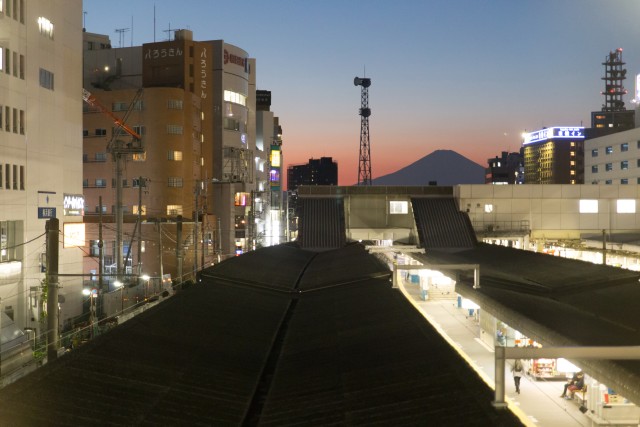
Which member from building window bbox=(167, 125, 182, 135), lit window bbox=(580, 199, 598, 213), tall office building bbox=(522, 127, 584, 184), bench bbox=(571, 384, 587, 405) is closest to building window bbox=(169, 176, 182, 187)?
building window bbox=(167, 125, 182, 135)

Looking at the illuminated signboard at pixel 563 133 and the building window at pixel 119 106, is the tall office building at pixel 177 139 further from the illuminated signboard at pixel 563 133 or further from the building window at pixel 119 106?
the illuminated signboard at pixel 563 133

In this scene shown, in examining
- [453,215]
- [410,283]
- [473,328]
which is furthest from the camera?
[453,215]

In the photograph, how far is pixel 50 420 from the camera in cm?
736

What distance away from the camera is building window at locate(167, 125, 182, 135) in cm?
6006

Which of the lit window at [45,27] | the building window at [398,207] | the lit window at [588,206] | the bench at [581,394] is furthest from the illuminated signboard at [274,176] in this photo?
the bench at [581,394]

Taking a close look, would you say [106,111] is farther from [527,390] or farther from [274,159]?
[527,390]

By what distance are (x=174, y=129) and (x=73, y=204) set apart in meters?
22.5

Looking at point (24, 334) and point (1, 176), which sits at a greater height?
point (1, 176)

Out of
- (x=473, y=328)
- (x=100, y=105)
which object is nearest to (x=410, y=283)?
(x=473, y=328)

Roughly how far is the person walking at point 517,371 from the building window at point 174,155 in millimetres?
47272

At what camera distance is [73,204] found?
39.2 meters

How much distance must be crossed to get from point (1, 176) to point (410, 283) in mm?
23686

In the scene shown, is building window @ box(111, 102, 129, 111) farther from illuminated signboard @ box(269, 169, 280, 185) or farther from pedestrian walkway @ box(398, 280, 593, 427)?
pedestrian walkway @ box(398, 280, 593, 427)

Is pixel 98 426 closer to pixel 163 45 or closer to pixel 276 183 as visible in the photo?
pixel 163 45
